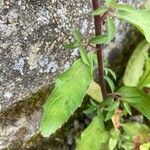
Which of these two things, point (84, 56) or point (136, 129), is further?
point (136, 129)

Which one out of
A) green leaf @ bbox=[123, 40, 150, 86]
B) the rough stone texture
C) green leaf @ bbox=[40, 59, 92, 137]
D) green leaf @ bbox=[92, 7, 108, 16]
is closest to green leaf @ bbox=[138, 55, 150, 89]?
green leaf @ bbox=[123, 40, 150, 86]

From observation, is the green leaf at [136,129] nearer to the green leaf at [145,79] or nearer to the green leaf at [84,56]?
the green leaf at [145,79]

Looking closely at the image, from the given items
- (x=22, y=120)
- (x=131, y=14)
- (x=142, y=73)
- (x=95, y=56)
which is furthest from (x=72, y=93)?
(x=142, y=73)

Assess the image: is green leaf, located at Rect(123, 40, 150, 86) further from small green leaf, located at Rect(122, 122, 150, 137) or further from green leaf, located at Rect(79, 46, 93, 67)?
green leaf, located at Rect(79, 46, 93, 67)

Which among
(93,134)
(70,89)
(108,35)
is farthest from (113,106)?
(108,35)

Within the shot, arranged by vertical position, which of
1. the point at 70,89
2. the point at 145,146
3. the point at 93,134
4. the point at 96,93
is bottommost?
the point at 145,146

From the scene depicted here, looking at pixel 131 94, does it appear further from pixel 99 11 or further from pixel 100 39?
pixel 99 11
